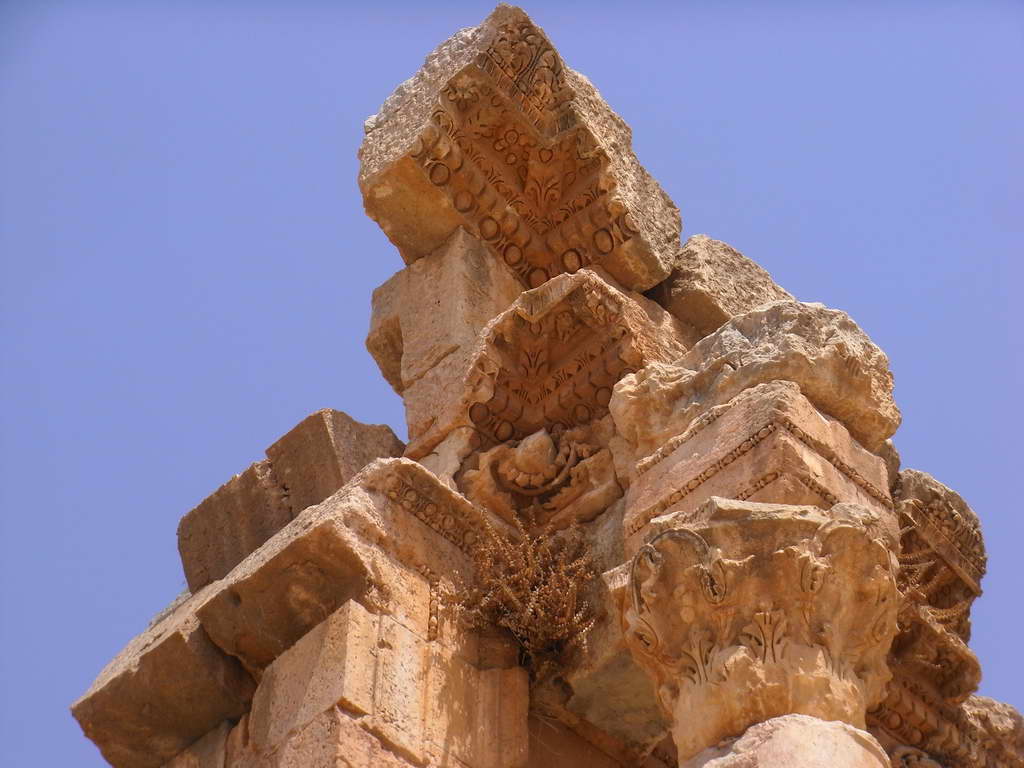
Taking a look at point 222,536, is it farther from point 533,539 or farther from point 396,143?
point 396,143

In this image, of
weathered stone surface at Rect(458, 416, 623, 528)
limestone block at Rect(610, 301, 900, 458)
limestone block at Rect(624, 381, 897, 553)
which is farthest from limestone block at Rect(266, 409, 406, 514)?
limestone block at Rect(624, 381, 897, 553)

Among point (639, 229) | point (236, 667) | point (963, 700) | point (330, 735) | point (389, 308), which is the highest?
point (639, 229)

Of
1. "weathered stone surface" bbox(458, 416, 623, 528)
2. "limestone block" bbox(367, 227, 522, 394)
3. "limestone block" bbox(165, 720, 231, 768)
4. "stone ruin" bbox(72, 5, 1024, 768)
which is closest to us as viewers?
"stone ruin" bbox(72, 5, 1024, 768)

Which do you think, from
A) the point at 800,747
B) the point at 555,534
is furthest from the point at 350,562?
the point at 800,747

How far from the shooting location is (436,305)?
8406 millimetres

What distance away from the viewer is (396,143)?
863 centimetres

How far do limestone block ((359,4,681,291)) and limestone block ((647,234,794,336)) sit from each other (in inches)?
5.5

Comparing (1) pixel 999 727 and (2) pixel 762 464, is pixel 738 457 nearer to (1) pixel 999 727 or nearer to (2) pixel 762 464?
(2) pixel 762 464

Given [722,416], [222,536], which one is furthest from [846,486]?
[222,536]

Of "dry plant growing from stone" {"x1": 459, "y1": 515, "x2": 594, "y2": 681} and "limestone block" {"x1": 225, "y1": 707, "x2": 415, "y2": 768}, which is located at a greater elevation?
"dry plant growing from stone" {"x1": 459, "y1": 515, "x2": 594, "y2": 681}

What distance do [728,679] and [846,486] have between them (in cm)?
111

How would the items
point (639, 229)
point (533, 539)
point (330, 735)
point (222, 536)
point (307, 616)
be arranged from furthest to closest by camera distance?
point (639, 229), point (222, 536), point (533, 539), point (307, 616), point (330, 735)

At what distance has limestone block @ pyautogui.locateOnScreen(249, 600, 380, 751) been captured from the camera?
237 inches

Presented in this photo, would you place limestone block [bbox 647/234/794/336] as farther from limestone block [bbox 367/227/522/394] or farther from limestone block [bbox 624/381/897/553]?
limestone block [bbox 624/381/897/553]
